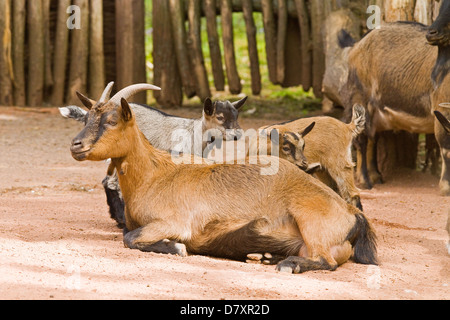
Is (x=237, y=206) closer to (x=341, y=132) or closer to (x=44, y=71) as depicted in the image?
(x=341, y=132)

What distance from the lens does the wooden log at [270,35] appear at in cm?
1398

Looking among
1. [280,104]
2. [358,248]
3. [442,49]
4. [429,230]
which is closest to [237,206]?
[358,248]

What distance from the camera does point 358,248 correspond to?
19.8ft

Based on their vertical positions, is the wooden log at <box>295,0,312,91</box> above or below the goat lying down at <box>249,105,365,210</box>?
above

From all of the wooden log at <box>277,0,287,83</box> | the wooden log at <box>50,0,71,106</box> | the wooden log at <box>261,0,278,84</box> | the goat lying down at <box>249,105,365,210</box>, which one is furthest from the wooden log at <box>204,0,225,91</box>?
the goat lying down at <box>249,105,365,210</box>

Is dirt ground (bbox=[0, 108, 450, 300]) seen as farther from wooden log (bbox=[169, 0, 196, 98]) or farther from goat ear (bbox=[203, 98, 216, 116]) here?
wooden log (bbox=[169, 0, 196, 98])

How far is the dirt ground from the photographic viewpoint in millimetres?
4777

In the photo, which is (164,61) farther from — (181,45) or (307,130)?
(307,130)

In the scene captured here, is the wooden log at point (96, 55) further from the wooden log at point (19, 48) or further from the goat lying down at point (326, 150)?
the goat lying down at point (326, 150)

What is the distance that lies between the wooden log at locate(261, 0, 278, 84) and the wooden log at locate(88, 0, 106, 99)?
2.92 metres

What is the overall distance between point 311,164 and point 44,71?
7.37 metres

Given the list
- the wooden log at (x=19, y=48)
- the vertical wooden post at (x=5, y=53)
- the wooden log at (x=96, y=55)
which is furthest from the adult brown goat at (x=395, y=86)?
the vertical wooden post at (x=5, y=53)

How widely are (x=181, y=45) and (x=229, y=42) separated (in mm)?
870

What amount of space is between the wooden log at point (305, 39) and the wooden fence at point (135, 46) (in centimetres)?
2
